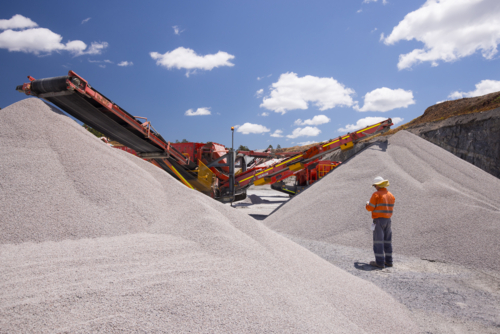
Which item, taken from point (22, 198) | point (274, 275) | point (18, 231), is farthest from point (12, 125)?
point (274, 275)

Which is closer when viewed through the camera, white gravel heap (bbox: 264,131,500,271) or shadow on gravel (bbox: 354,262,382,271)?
shadow on gravel (bbox: 354,262,382,271)

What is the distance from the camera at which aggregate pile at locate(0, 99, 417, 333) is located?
1.97 m

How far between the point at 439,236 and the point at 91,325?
17.8ft

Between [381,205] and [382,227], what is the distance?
0.36 m

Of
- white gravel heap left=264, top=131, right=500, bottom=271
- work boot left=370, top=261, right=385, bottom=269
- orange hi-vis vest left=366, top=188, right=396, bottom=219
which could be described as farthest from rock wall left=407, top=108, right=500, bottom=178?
work boot left=370, top=261, right=385, bottom=269

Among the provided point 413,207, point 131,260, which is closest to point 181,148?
point 413,207

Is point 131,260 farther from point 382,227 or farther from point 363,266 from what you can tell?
point 382,227

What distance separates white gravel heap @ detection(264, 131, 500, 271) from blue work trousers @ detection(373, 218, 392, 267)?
0.81 m

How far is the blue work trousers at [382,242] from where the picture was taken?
4.27 meters

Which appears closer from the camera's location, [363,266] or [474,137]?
[363,266]

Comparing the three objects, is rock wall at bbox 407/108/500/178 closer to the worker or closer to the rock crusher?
the rock crusher

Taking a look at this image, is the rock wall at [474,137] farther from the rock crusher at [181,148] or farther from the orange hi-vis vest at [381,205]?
the orange hi-vis vest at [381,205]

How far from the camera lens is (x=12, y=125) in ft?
13.8

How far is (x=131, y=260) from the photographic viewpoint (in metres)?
2.62
